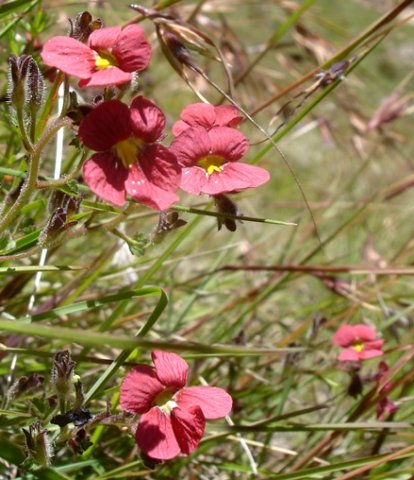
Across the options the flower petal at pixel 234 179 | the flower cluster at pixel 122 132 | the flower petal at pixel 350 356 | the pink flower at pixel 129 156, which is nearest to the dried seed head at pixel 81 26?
the flower cluster at pixel 122 132

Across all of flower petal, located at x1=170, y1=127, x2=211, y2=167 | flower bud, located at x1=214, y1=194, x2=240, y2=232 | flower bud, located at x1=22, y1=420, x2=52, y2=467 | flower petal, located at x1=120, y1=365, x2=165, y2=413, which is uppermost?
flower petal, located at x1=170, y1=127, x2=211, y2=167

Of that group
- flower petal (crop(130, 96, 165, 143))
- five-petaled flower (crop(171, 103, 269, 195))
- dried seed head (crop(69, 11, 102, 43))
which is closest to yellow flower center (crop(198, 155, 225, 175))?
five-petaled flower (crop(171, 103, 269, 195))

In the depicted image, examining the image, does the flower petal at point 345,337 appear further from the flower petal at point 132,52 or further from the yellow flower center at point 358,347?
the flower petal at point 132,52

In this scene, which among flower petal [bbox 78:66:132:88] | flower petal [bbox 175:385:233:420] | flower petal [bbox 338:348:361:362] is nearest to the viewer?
flower petal [bbox 78:66:132:88]

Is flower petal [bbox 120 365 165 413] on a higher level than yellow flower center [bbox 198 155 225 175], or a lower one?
lower

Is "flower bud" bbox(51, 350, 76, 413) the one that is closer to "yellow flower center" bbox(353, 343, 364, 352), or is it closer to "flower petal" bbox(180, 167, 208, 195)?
"flower petal" bbox(180, 167, 208, 195)

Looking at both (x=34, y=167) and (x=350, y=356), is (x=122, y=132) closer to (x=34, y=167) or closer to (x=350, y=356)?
(x=34, y=167)

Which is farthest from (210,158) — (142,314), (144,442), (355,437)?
(355,437)

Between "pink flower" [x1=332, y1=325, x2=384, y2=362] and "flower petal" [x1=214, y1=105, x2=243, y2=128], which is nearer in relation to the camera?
"flower petal" [x1=214, y1=105, x2=243, y2=128]
